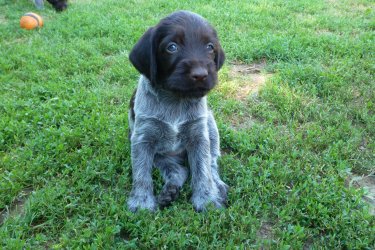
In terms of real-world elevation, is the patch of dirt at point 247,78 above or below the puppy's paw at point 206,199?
below

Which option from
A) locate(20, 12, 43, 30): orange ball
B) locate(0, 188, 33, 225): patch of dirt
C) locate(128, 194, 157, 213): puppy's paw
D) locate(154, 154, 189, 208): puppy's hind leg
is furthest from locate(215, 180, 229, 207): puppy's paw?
locate(20, 12, 43, 30): orange ball

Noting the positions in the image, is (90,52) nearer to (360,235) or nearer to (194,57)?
(194,57)

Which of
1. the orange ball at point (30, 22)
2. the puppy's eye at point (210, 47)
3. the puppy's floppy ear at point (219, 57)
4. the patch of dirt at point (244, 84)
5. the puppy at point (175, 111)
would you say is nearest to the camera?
the puppy at point (175, 111)

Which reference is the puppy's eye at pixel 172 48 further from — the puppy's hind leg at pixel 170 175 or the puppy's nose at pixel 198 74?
the puppy's hind leg at pixel 170 175

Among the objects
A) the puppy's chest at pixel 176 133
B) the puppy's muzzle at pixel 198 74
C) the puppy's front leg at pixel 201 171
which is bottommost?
the puppy's front leg at pixel 201 171

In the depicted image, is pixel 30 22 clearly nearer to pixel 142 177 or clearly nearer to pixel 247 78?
pixel 247 78

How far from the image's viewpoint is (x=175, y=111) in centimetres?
349

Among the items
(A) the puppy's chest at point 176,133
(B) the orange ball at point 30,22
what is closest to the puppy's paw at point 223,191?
(A) the puppy's chest at point 176,133

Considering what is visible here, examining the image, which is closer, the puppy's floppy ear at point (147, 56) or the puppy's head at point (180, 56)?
the puppy's head at point (180, 56)

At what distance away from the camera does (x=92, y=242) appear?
3.01 m

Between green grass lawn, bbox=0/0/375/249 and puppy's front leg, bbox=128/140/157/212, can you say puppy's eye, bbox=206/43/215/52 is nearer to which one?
puppy's front leg, bbox=128/140/157/212

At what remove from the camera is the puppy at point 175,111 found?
312 cm

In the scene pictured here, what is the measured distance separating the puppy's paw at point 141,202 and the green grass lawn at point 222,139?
0.28ft

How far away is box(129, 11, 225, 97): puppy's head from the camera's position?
3061 millimetres
